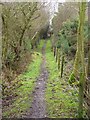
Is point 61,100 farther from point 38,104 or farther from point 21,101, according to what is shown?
point 21,101

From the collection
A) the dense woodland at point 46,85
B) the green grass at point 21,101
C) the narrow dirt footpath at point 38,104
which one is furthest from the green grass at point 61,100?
the green grass at point 21,101

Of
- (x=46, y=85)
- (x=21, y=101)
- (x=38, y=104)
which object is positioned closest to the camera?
(x=38, y=104)

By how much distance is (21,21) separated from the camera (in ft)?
68.6

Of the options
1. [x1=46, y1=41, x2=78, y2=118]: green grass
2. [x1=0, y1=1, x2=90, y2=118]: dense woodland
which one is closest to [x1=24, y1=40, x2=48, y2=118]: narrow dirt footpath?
[x1=0, y1=1, x2=90, y2=118]: dense woodland

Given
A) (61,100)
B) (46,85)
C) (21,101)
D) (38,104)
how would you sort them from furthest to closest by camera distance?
(46,85) < (21,101) < (61,100) < (38,104)

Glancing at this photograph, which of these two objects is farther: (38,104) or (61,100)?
(61,100)

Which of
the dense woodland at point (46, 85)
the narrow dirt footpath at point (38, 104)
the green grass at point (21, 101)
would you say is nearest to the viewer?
the dense woodland at point (46, 85)

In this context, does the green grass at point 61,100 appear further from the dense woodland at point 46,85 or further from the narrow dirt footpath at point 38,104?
the narrow dirt footpath at point 38,104

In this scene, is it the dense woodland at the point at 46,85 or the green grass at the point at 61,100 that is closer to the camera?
the dense woodland at the point at 46,85

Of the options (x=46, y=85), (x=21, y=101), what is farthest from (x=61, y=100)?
(x=46, y=85)

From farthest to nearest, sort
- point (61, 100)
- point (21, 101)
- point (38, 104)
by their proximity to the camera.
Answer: point (21, 101) < point (61, 100) < point (38, 104)

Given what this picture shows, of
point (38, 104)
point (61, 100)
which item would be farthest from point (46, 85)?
point (38, 104)

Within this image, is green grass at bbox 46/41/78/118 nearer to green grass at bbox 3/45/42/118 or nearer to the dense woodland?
the dense woodland

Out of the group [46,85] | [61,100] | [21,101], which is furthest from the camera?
[46,85]
